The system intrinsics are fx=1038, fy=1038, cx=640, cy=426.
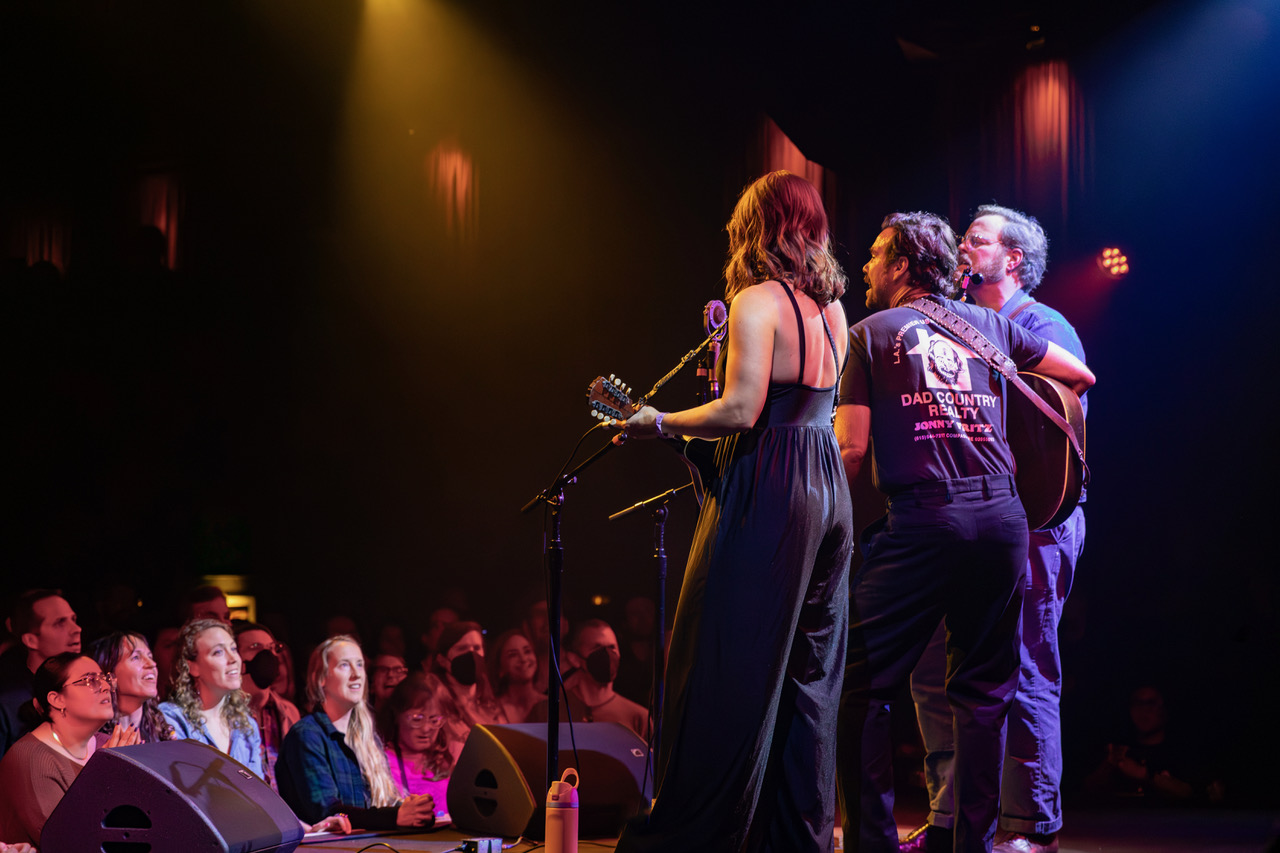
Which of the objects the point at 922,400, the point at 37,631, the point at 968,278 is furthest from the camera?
the point at 37,631

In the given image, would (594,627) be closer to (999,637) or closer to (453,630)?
(453,630)

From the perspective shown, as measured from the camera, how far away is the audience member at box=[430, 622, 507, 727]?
5988 mm

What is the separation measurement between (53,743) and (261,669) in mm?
1685

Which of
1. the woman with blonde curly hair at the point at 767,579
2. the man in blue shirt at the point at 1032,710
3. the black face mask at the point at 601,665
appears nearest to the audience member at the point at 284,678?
the black face mask at the point at 601,665

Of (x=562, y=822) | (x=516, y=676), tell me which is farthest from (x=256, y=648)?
(x=562, y=822)

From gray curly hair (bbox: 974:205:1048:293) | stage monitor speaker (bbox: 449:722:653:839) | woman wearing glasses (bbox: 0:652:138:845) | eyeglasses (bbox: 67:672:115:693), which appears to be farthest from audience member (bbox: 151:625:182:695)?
gray curly hair (bbox: 974:205:1048:293)

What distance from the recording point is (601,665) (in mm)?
5973

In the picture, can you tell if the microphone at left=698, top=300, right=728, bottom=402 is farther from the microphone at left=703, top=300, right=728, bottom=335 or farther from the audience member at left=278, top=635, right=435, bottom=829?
the audience member at left=278, top=635, right=435, bottom=829

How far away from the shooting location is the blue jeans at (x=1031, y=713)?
10.0ft

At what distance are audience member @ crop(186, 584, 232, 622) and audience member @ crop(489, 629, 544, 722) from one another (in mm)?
1573

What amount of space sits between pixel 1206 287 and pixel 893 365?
4.40 metres

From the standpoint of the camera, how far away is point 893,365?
109 inches

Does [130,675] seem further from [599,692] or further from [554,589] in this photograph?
[599,692]

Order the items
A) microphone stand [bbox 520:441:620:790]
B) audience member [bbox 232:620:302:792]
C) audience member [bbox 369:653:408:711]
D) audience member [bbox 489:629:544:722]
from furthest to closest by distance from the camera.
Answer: audience member [bbox 489:629:544:722], audience member [bbox 369:653:408:711], audience member [bbox 232:620:302:792], microphone stand [bbox 520:441:620:790]
